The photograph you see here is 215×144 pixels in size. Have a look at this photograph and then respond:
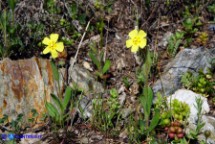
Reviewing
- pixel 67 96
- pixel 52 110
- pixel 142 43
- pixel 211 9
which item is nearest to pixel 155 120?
pixel 142 43

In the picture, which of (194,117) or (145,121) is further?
(194,117)

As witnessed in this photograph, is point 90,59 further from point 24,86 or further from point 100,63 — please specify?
point 24,86

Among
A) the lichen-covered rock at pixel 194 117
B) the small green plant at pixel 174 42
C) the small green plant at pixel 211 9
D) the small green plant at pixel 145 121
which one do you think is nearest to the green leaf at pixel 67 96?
the small green plant at pixel 145 121

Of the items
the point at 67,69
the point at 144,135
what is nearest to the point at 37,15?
the point at 67,69

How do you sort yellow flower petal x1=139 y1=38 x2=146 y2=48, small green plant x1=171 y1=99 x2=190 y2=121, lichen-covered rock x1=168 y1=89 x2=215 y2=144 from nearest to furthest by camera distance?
yellow flower petal x1=139 y1=38 x2=146 y2=48, lichen-covered rock x1=168 y1=89 x2=215 y2=144, small green plant x1=171 y1=99 x2=190 y2=121

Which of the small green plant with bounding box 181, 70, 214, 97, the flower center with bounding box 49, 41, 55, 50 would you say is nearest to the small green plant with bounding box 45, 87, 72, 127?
the flower center with bounding box 49, 41, 55, 50

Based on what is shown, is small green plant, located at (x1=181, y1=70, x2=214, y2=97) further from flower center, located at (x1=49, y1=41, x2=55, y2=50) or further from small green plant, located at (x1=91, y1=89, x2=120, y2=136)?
flower center, located at (x1=49, y1=41, x2=55, y2=50)

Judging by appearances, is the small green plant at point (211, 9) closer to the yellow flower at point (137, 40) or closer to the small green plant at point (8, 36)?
the yellow flower at point (137, 40)

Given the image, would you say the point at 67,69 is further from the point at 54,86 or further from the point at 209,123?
the point at 209,123
